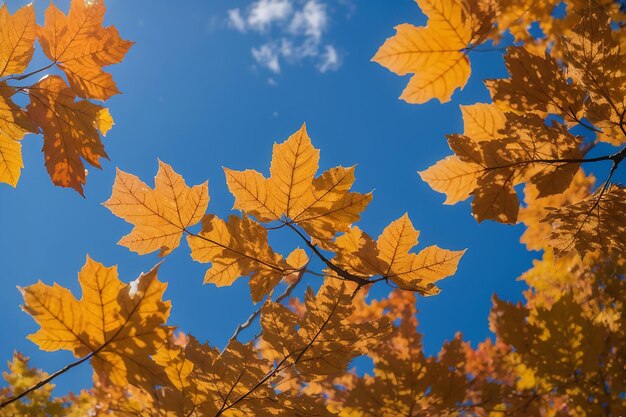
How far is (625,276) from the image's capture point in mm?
4508

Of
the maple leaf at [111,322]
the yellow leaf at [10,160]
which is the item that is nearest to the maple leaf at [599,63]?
the maple leaf at [111,322]

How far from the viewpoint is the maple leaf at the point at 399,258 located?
1191mm

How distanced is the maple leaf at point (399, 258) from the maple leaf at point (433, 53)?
60 centimetres

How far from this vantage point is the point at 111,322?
1081 mm

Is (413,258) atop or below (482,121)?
below

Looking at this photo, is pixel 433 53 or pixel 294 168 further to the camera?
pixel 433 53

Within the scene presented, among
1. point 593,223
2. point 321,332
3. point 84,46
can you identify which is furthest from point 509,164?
point 84,46

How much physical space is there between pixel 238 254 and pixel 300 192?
0.26m

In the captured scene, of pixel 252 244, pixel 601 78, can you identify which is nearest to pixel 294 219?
pixel 252 244

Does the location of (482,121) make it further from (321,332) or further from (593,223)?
(321,332)

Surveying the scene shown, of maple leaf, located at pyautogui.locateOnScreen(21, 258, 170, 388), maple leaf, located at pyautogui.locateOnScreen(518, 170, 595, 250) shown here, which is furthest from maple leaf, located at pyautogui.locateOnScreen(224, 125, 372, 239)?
maple leaf, located at pyautogui.locateOnScreen(518, 170, 595, 250)

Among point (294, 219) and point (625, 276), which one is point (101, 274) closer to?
point (294, 219)

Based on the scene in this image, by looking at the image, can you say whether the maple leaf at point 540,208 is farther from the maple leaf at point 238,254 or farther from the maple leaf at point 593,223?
the maple leaf at point 238,254

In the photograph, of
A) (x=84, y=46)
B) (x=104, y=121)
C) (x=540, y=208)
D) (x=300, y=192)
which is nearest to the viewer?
(x=300, y=192)
